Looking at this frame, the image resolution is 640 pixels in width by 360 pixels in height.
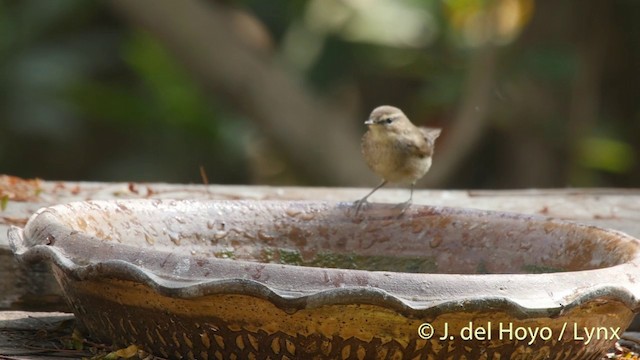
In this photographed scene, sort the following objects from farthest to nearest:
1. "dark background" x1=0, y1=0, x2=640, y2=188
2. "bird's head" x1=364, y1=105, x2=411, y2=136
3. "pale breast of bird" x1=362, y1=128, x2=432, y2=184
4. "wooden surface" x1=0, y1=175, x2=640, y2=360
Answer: "dark background" x1=0, y1=0, x2=640, y2=188 < "bird's head" x1=364, y1=105, x2=411, y2=136 < "pale breast of bird" x1=362, y1=128, x2=432, y2=184 < "wooden surface" x1=0, y1=175, x2=640, y2=360

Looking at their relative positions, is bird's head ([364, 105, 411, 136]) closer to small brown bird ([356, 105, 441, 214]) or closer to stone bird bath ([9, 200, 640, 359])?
small brown bird ([356, 105, 441, 214])

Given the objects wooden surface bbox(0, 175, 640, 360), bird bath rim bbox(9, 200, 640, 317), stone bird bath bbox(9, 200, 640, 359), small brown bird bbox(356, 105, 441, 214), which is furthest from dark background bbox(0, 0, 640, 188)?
bird bath rim bbox(9, 200, 640, 317)

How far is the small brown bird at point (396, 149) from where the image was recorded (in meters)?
5.35

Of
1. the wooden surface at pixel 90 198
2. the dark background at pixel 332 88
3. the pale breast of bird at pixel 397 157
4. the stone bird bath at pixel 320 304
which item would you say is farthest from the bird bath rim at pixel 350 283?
the dark background at pixel 332 88

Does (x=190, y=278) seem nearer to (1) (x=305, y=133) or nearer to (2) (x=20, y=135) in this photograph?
(1) (x=305, y=133)

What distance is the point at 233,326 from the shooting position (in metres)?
2.60

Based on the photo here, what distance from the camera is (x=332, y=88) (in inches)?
392

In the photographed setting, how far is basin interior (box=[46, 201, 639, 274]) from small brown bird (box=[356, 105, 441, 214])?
1.62m

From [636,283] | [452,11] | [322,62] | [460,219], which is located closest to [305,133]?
[322,62]

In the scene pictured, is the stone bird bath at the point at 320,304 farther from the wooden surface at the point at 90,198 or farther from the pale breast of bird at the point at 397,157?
the pale breast of bird at the point at 397,157

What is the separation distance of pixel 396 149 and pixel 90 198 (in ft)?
4.75

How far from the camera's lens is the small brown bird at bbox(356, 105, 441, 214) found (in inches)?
211

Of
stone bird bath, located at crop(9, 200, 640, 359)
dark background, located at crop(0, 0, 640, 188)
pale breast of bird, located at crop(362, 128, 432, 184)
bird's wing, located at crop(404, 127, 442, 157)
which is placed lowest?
stone bird bath, located at crop(9, 200, 640, 359)

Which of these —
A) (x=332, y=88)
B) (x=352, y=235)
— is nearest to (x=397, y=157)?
(x=352, y=235)
